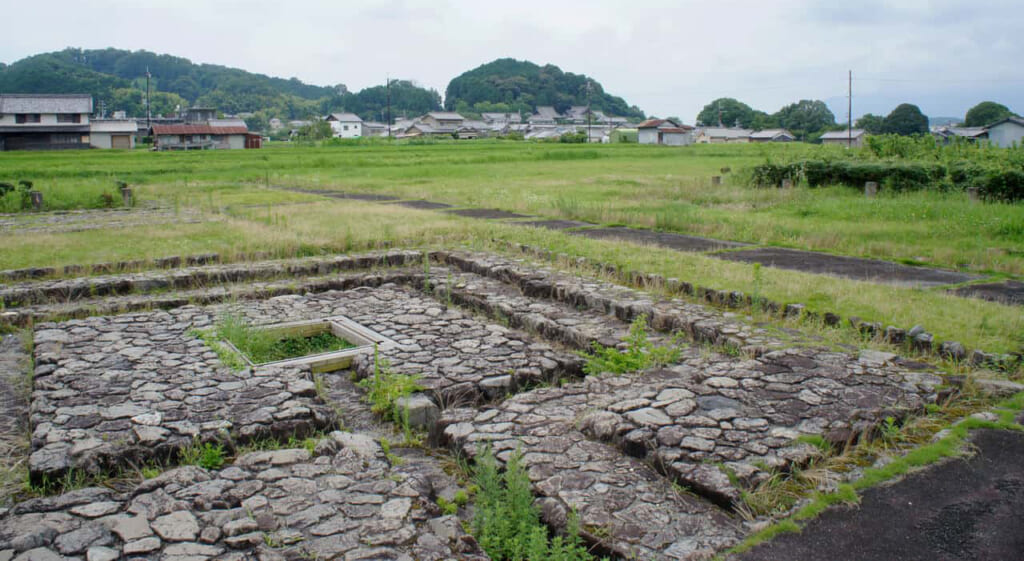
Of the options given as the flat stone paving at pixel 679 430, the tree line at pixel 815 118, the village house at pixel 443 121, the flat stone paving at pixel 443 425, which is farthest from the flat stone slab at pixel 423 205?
the village house at pixel 443 121

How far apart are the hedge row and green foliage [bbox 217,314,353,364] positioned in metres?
13.9

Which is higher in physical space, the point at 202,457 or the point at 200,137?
the point at 200,137

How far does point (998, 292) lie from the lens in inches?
304

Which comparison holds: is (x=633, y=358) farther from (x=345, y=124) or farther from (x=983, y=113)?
(x=345, y=124)

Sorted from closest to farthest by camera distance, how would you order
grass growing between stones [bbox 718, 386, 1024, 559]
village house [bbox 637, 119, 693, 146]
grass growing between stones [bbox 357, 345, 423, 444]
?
1. grass growing between stones [bbox 718, 386, 1024, 559]
2. grass growing between stones [bbox 357, 345, 423, 444]
3. village house [bbox 637, 119, 693, 146]

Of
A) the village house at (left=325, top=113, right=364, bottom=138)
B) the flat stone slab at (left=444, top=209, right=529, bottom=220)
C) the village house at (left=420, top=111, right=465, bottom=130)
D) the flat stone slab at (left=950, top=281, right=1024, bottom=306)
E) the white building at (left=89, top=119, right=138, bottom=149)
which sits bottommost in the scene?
the flat stone slab at (left=950, top=281, right=1024, bottom=306)

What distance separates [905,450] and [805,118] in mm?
87272

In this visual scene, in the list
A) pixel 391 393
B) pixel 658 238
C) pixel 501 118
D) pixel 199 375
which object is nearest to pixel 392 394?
pixel 391 393

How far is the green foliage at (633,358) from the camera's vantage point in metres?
5.57

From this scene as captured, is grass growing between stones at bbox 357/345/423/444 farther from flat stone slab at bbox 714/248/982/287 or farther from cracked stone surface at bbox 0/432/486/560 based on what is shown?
flat stone slab at bbox 714/248/982/287

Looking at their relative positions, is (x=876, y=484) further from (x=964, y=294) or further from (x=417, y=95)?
(x=417, y=95)

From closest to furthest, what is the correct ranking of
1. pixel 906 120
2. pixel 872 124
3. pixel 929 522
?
1. pixel 929 522
2. pixel 906 120
3. pixel 872 124

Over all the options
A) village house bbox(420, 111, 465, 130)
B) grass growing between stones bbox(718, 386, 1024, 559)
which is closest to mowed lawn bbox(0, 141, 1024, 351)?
grass growing between stones bbox(718, 386, 1024, 559)

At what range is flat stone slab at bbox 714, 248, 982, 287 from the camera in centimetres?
844
